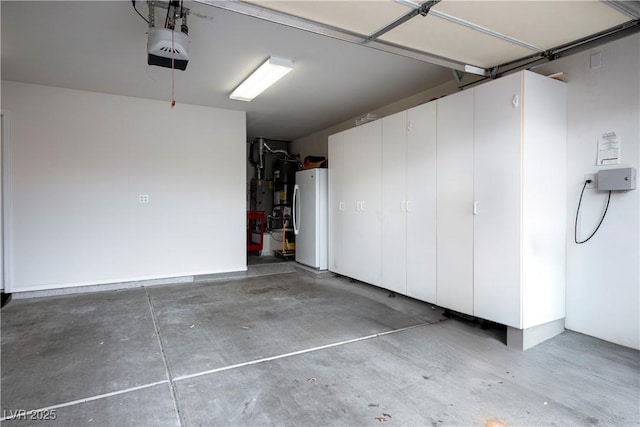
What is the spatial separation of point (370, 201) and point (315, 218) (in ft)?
4.87

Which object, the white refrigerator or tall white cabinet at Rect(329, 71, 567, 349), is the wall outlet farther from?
the white refrigerator

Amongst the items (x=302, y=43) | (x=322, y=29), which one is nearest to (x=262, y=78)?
(x=302, y=43)

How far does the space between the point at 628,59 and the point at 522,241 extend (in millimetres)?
1720

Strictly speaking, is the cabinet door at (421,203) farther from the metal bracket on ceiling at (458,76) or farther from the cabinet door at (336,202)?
the cabinet door at (336,202)

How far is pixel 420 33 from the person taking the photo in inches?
103

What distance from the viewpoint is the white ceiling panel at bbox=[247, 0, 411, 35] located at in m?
2.19

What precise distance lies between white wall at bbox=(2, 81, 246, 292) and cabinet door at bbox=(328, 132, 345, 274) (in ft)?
5.15

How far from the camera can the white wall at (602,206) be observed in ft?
8.97

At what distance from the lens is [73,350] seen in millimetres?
2877

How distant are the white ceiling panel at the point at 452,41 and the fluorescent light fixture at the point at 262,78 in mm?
1403

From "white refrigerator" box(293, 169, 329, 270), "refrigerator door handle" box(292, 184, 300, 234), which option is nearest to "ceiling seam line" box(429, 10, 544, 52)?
"white refrigerator" box(293, 169, 329, 270)

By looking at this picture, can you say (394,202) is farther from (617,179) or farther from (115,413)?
(115,413)

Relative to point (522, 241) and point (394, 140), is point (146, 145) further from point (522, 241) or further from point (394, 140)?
point (522, 241)

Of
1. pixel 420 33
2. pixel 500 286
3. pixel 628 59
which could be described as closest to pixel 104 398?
pixel 500 286
